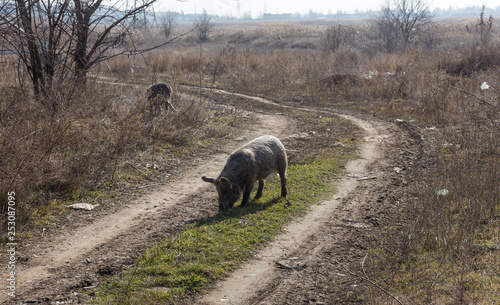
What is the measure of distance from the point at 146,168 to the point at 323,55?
23418mm

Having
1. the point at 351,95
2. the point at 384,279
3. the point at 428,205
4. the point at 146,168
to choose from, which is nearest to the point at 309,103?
the point at 351,95

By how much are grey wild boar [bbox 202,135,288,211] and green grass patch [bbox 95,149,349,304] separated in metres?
0.32

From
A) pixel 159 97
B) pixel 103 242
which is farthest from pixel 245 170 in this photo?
pixel 159 97

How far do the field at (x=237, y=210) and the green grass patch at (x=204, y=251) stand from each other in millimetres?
29

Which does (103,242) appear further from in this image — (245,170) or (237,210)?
(245,170)

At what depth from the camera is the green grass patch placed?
18.6ft

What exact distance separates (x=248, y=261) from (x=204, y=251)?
717 millimetres

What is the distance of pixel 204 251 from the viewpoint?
678cm

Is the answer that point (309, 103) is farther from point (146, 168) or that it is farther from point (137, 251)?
point (137, 251)

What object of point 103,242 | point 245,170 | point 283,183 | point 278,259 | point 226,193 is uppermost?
point 245,170

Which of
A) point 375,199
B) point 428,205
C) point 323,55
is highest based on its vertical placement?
point 323,55

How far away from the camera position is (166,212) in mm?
8852

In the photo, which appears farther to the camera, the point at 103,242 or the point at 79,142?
the point at 79,142

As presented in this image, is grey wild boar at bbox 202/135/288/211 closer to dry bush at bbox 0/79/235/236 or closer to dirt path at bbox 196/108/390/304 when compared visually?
dirt path at bbox 196/108/390/304
